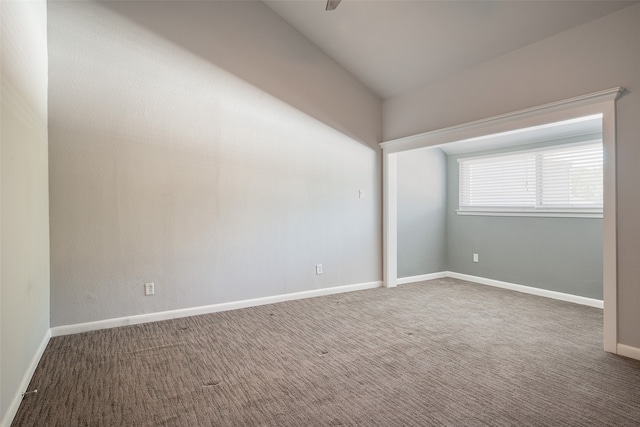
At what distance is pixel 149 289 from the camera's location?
12.4 feet

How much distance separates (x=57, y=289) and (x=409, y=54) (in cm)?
436

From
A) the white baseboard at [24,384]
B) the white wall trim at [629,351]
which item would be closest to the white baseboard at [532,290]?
the white wall trim at [629,351]

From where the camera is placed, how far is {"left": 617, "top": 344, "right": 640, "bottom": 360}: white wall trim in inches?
111

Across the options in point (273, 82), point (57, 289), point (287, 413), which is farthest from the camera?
point (273, 82)

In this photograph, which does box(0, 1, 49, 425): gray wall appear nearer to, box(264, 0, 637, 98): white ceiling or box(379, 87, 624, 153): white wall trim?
box(264, 0, 637, 98): white ceiling

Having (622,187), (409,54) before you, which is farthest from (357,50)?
(622,187)

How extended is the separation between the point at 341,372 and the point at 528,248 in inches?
148

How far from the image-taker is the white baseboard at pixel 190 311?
135 inches

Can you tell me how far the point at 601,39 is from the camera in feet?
9.82

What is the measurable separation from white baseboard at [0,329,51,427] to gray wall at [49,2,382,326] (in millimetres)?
442

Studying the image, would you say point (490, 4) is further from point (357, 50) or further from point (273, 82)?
point (273, 82)

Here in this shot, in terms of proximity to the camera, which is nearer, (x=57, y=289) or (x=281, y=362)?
(x=281, y=362)

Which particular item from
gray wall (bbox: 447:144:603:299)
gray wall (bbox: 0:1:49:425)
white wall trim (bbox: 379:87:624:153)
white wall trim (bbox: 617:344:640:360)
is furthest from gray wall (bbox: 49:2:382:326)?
white wall trim (bbox: 617:344:640:360)

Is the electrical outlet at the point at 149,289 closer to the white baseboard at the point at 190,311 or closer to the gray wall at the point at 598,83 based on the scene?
the white baseboard at the point at 190,311
